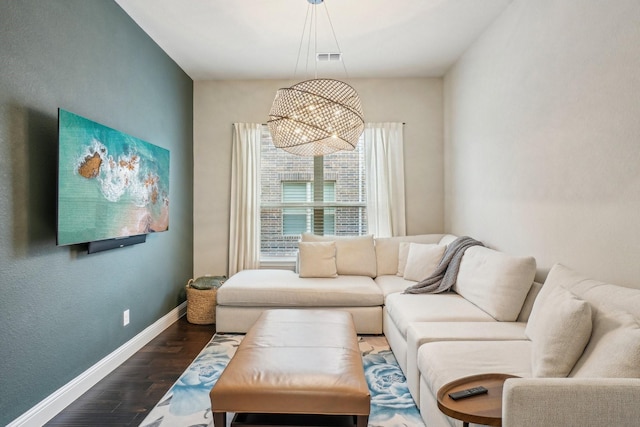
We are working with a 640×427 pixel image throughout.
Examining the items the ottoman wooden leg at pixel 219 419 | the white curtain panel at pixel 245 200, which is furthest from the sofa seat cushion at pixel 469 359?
the white curtain panel at pixel 245 200

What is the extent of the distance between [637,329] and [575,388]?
408 millimetres

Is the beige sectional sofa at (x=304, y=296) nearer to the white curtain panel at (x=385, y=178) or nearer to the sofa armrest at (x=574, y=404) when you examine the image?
the white curtain panel at (x=385, y=178)

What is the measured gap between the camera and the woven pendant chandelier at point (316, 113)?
237 cm

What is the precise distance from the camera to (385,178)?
176 inches

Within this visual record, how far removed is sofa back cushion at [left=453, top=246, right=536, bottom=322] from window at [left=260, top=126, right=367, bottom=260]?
1.99 metres

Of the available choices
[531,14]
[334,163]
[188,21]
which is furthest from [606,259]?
[188,21]

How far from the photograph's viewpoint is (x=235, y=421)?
180 cm

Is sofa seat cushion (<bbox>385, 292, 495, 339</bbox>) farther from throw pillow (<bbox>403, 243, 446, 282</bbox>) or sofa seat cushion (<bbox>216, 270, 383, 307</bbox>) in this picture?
throw pillow (<bbox>403, 243, 446, 282</bbox>)

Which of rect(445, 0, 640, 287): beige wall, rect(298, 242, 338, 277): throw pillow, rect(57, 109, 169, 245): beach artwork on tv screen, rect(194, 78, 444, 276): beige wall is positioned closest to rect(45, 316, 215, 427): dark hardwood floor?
rect(57, 109, 169, 245): beach artwork on tv screen

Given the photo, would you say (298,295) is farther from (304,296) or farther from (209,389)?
(209,389)

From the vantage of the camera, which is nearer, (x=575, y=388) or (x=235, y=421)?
(x=575, y=388)

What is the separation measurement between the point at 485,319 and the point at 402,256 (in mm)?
1570

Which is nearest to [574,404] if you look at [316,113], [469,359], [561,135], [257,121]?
[469,359]

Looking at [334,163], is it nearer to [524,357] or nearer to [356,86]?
[356,86]
